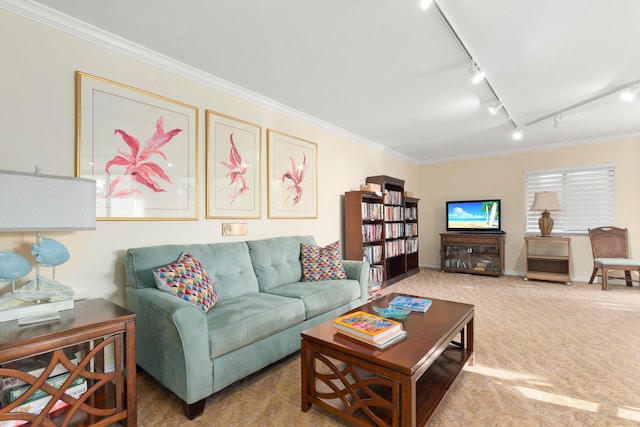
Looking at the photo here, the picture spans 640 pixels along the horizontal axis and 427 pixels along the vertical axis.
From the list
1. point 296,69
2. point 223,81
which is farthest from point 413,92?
point 223,81

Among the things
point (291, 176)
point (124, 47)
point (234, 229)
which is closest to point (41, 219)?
point (124, 47)

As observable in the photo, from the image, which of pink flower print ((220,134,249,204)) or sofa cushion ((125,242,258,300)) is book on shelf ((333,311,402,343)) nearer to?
sofa cushion ((125,242,258,300))

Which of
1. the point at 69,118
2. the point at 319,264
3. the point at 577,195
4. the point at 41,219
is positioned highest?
the point at 69,118

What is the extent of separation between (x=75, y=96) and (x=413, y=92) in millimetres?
2906

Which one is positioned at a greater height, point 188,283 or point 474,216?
point 474,216

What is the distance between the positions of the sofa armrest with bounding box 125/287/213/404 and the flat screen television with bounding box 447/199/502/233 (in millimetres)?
5546

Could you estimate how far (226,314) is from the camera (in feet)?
6.40

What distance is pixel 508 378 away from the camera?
206cm

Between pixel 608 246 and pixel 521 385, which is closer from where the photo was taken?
pixel 521 385

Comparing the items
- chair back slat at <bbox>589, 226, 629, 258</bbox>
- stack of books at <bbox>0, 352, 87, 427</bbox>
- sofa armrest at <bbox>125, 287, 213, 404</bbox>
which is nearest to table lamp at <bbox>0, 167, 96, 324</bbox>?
stack of books at <bbox>0, 352, 87, 427</bbox>

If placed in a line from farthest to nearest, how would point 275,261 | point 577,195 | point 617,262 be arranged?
point 577,195 → point 617,262 → point 275,261

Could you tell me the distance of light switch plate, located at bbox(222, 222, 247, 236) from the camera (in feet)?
9.62

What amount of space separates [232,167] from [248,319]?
1579 millimetres

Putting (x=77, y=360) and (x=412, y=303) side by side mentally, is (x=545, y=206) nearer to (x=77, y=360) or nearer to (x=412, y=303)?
(x=412, y=303)
